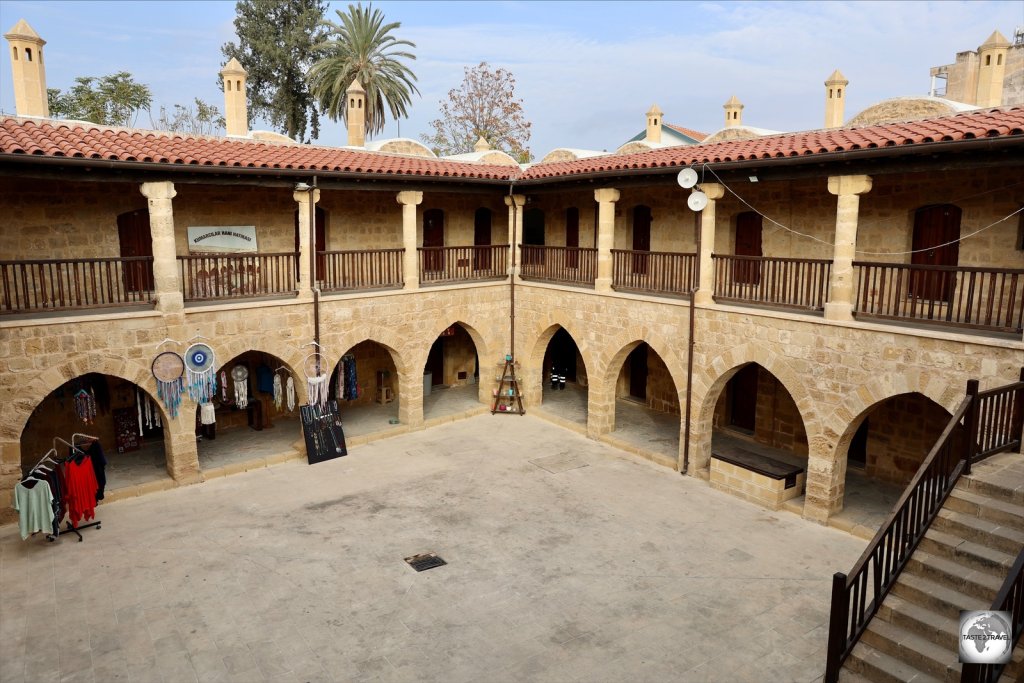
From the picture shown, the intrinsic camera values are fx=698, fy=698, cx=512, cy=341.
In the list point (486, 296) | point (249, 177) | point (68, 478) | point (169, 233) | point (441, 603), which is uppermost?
point (249, 177)

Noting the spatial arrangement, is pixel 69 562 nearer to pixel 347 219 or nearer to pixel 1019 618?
pixel 347 219

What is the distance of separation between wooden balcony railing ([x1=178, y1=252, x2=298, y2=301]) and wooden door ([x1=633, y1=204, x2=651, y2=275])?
8193 mm

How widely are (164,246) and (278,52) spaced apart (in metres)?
28.4

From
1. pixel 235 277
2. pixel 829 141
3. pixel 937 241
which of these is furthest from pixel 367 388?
pixel 937 241

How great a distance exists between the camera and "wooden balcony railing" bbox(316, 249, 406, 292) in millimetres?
15617

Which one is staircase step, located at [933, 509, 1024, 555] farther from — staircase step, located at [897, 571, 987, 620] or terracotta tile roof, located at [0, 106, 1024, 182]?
terracotta tile roof, located at [0, 106, 1024, 182]

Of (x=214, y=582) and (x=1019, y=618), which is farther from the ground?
(x=1019, y=618)

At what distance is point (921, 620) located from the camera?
686cm

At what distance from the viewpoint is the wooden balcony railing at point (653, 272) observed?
14438mm

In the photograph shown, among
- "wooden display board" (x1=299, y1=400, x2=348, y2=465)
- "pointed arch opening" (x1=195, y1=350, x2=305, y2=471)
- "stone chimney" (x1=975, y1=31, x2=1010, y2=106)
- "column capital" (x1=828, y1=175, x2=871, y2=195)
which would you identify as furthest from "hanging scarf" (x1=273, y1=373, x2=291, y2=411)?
"stone chimney" (x1=975, y1=31, x2=1010, y2=106)

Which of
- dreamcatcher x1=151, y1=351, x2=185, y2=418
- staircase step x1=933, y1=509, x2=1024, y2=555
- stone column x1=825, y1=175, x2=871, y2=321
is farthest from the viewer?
dreamcatcher x1=151, y1=351, x2=185, y2=418

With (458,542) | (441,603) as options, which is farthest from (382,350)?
(441,603)

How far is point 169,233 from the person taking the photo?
1248cm

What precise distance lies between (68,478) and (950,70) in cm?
2554
